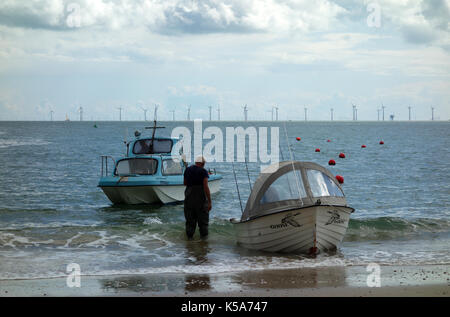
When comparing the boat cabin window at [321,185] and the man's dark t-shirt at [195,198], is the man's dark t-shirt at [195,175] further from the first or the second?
the boat cabin window at [321,185]

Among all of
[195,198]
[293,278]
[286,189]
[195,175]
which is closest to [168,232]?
[195,198]

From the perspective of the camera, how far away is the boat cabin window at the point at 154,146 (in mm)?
25406

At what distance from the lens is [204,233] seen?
1603 centimetres

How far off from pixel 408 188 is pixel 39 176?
2275 centimetres

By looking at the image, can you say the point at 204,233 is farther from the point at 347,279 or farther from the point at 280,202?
the point at 347,279

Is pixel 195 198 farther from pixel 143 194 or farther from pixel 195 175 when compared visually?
pixel 143 194

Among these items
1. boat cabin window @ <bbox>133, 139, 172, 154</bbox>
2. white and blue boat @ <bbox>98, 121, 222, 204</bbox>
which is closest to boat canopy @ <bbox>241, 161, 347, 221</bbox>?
white and blue boat @ <bbox>98, 121, 222, 204</bbox>

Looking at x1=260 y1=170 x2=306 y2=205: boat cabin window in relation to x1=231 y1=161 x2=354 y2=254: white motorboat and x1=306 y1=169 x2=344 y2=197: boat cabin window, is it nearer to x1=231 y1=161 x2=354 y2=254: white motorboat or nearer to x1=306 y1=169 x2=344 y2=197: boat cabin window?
x1=231 y1=161 x2=354 y2=254: white motorboat

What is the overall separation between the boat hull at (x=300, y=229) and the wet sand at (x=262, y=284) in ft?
3.95

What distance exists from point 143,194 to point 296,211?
36.9 feet

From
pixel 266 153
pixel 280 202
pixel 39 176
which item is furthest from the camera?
pixel 266 153

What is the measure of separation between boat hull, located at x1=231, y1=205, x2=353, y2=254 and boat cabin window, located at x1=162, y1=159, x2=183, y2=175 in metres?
9.90

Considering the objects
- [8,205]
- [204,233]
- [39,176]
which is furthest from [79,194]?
[204,233]
